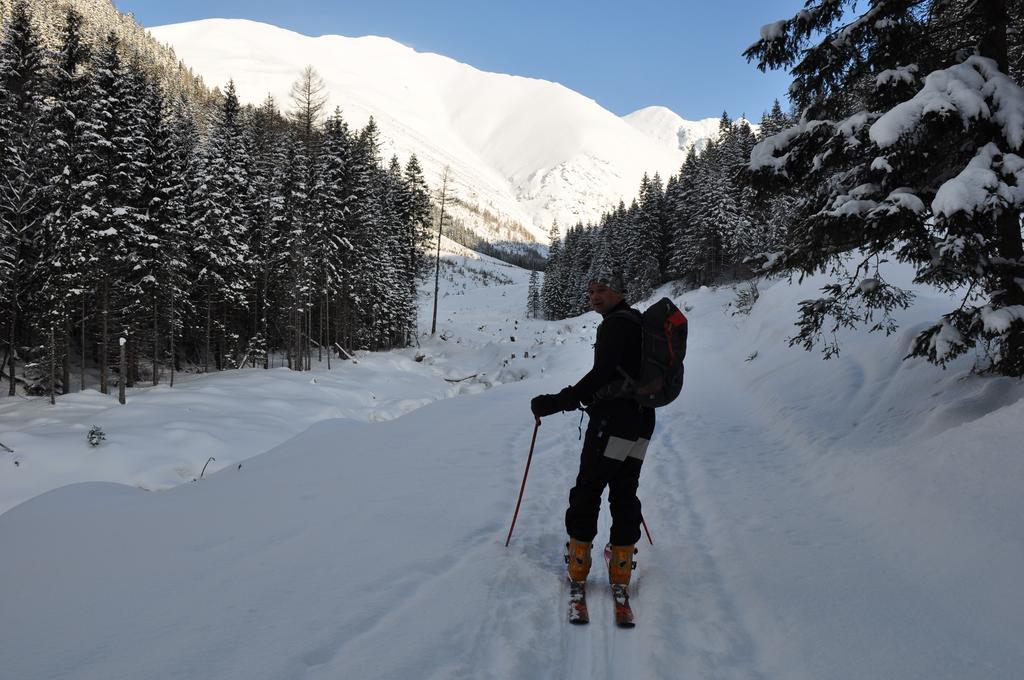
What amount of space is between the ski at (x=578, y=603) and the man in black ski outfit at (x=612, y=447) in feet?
0.19

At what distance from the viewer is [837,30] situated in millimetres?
6707

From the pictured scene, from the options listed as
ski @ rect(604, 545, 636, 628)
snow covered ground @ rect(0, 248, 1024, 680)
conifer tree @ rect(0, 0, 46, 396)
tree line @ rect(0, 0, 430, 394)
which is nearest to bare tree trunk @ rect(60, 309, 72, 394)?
tree line @ rect(0, 0, 430, 394)

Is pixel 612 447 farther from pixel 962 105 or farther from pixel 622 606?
pixel 962 105

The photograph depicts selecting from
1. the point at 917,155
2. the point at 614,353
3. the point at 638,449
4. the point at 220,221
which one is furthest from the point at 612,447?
the point at 220,221

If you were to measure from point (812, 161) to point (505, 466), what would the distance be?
566 centimetres

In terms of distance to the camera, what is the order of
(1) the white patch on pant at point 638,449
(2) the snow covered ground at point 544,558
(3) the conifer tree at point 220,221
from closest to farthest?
(2) the snow covered ground at point 544,558 < (1) the white patch on pant at point 638,449 < (3) the conifer tree at point 220,221

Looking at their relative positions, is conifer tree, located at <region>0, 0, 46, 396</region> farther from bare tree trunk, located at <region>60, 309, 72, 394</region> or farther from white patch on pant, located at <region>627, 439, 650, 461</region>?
white patch on pant, located at <region>627, 439, 650, 461</region>

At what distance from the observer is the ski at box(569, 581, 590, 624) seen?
11.4 ft

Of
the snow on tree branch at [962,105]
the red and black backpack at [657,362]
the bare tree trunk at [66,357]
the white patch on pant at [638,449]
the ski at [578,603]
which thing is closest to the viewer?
the ski at [578,603]

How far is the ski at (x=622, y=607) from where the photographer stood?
3477 millimetres

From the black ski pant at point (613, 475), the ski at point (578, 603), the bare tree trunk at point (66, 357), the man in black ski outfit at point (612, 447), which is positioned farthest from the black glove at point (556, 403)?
the bare tree trunk at point (66, 357)

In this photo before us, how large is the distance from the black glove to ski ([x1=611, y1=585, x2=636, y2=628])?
135 cm

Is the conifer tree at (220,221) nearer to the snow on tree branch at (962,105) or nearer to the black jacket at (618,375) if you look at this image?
the black jacket at (618,375)

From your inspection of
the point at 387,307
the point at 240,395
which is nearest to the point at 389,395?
the point at 240,395
